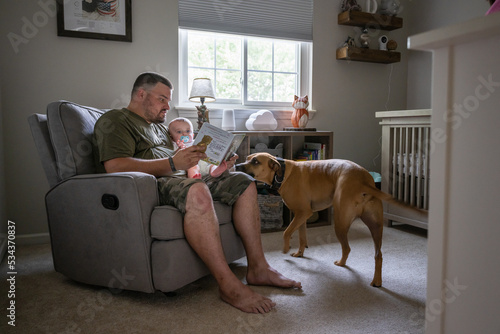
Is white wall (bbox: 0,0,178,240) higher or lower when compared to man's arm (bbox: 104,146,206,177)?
higher

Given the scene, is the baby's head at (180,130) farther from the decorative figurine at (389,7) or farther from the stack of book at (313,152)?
the decorative figurine at (389,7)

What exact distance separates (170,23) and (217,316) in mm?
2273

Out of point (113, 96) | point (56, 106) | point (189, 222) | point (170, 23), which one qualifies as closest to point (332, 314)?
point (189, 222)

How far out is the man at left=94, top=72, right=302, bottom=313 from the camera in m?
1.59

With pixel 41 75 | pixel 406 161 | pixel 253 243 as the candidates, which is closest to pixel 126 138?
pixel 253 243

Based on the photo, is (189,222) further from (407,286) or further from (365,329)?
(407,286)

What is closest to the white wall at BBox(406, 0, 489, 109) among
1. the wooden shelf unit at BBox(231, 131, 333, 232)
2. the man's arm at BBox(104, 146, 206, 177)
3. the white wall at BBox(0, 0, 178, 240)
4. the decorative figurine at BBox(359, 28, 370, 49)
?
the decorative figurine at BBox(359, 28, 370, 49)

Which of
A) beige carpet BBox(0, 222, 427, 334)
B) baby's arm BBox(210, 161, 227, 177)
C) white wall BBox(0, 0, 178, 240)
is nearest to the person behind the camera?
beige carpet BBox(0, 222, 427, 334)

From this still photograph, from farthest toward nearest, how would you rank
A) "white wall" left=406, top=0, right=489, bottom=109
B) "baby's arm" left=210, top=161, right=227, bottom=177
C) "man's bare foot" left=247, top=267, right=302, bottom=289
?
"white wall" left=406, top=0, right=489, bottom=109 → "baby's arm" left=210, top=161, right=227, bottom=177 → "man's bare foot" left=247, top=267, right=302, bottom=289

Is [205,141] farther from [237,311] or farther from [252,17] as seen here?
[252,17]

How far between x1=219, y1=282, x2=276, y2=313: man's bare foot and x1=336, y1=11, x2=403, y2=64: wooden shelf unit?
2.58 metres

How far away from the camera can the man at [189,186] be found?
1.59 meters

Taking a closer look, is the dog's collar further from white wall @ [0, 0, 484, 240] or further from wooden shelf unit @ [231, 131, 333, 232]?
white wall @ [0, 0, 484, 240]

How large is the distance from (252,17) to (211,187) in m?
1.91
